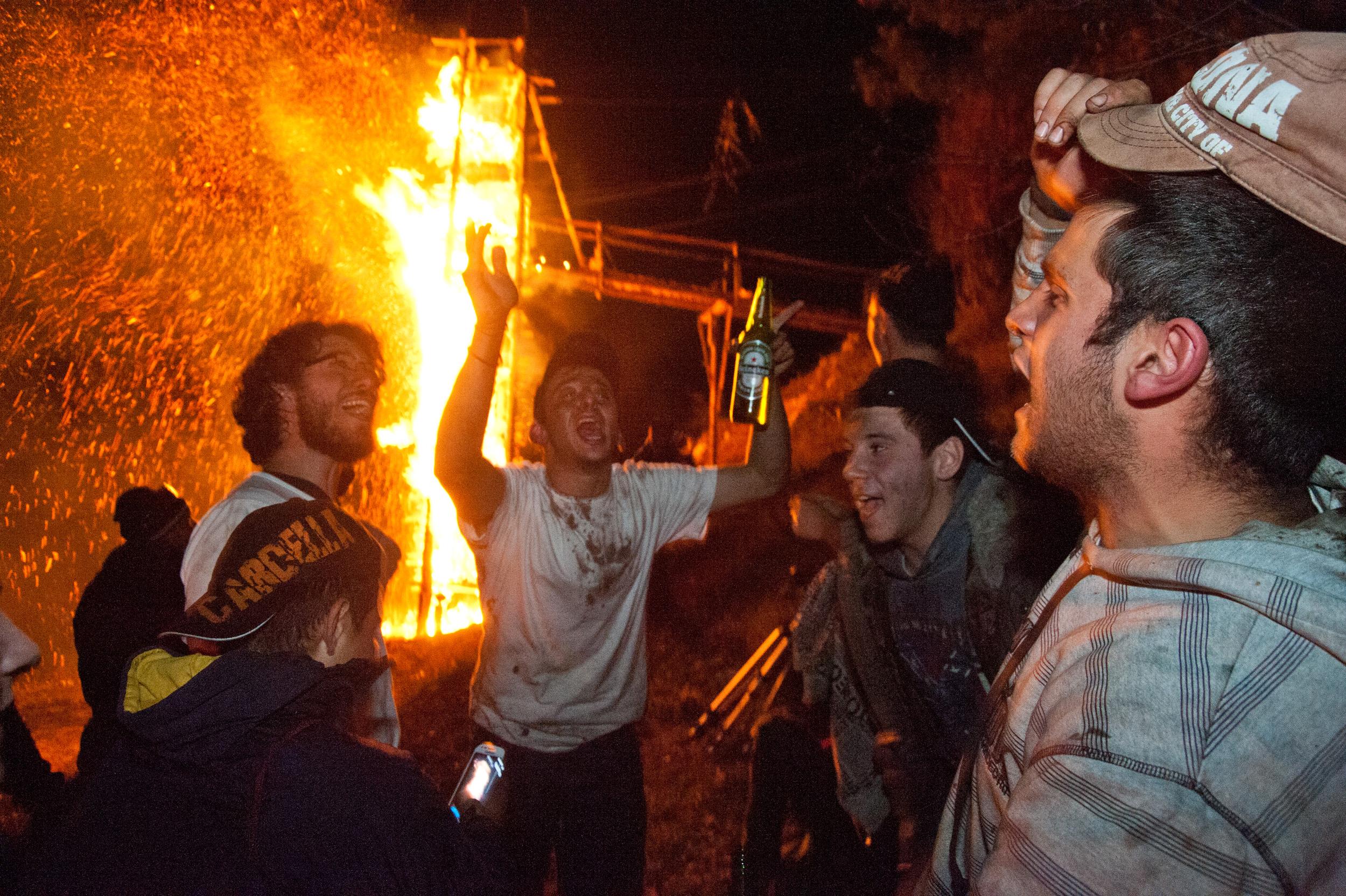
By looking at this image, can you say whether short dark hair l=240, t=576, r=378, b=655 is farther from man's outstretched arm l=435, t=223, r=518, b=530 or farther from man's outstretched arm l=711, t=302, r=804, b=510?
man's outstretched arm l=711, t=302, r=804, b=510

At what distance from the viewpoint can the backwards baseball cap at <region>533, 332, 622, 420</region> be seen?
13.0 ft

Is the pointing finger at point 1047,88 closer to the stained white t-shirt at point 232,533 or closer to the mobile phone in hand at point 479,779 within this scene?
the mobile phone in hand at point 479,779

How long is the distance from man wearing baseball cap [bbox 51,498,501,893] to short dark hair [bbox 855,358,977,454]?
2.29 m

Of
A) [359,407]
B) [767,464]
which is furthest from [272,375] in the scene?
[767,464]

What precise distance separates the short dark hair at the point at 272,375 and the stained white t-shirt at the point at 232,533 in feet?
0.88

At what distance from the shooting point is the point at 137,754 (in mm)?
1821

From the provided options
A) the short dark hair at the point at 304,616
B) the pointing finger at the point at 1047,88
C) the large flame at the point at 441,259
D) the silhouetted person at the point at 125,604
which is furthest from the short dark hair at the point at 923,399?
the large flame at the point at 441,259

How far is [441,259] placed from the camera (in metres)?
12.7

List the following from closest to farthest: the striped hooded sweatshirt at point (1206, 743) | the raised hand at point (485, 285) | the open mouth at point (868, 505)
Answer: the striped hooded sweatshirt at point (1206, 743) → the open mouth at point (868, 505) → the raised hand at point (485, 285)

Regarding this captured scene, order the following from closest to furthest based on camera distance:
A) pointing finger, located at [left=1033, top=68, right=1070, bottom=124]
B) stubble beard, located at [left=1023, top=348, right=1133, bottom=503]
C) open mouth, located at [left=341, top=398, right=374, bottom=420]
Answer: stubble beard, located at [left=1023, top=348, right=1133, bottom=503], pointing finger, located at [left=1033, top=68, right=1070, bottom=124], open mouth, located at [left=341, top=398, right=374, bottom=420]

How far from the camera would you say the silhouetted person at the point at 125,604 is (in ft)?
15.1

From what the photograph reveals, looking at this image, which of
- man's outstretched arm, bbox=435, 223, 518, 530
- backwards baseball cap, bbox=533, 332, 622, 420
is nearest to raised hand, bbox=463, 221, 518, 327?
man's outstretched arm, bbox=435, 223, 518, 530

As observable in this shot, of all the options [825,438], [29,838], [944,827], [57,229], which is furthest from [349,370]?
[57,229]

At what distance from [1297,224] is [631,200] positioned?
72.8 ft
